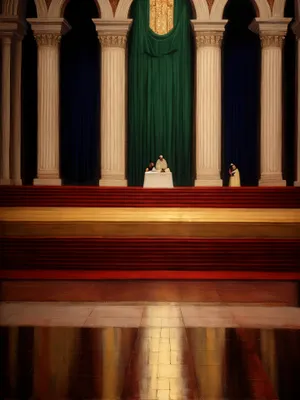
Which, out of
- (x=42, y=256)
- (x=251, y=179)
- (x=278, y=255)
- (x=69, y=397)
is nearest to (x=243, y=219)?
(x=278, y=255)

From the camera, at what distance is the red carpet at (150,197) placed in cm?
1399

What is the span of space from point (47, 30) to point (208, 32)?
157 inches

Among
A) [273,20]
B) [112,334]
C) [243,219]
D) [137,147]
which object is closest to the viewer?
[112,334]

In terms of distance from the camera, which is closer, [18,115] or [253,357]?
[253,357]

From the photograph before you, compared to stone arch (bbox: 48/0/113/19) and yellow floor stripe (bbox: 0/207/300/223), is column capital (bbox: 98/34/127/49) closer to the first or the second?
stone arch (bbox: 48/0/113/19)

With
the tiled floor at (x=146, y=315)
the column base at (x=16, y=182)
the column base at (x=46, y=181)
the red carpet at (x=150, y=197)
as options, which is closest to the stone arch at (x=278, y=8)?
the red carpet at (x=150, y=197)

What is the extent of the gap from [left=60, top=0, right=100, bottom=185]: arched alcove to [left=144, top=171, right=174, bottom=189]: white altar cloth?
312 centimetres

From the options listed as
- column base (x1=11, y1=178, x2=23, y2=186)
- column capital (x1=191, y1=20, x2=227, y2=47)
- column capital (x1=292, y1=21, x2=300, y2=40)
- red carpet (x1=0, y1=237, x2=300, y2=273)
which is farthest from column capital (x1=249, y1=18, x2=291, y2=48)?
red carpet (x1=0, y1=237, x2=300, y2=273)

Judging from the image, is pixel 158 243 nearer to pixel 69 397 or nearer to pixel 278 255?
pixel 278 255

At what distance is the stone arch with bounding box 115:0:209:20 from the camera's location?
17297 millimetres

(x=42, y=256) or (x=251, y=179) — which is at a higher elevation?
(x=251, y=179)

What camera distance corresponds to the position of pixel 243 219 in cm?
1280

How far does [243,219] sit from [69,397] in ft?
29.0

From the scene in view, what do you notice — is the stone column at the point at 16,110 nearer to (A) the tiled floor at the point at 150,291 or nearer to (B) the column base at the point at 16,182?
(B) the column base at the point at 16,182
